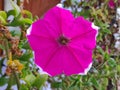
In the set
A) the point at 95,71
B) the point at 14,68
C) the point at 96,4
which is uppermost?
the point at 14,68

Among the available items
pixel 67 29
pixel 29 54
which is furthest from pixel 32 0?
pixel 67 29

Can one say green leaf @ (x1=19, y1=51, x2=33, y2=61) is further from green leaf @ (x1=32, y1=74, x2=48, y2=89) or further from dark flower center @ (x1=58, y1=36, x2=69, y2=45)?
dark flower center @ (x1=58, y1=36, x2=69, y2=45)

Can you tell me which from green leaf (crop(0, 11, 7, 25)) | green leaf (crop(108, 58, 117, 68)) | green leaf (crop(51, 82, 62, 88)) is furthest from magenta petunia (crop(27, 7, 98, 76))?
green leaf (crop(108, 58, 117, 68))

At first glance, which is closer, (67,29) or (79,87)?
(67,29)

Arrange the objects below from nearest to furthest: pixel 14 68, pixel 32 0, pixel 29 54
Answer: pixel 14 68 → pixel 29 54 → pixel 32 0

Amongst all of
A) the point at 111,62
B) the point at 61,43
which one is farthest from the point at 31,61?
the point at 111,62

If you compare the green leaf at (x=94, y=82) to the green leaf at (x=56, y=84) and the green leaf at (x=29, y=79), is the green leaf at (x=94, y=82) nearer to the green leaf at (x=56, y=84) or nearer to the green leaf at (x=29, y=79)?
the green leaf at (x=56, y=84)

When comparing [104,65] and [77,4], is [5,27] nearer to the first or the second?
[104,65]

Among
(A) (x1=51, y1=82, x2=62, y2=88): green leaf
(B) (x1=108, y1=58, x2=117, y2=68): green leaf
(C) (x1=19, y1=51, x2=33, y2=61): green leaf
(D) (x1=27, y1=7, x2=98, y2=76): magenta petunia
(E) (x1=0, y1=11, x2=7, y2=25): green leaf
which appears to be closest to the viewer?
(D) (x1=27, y1=7, x2=98, y2=76): magenta petunia

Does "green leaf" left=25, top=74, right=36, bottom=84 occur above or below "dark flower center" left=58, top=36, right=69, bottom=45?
below
